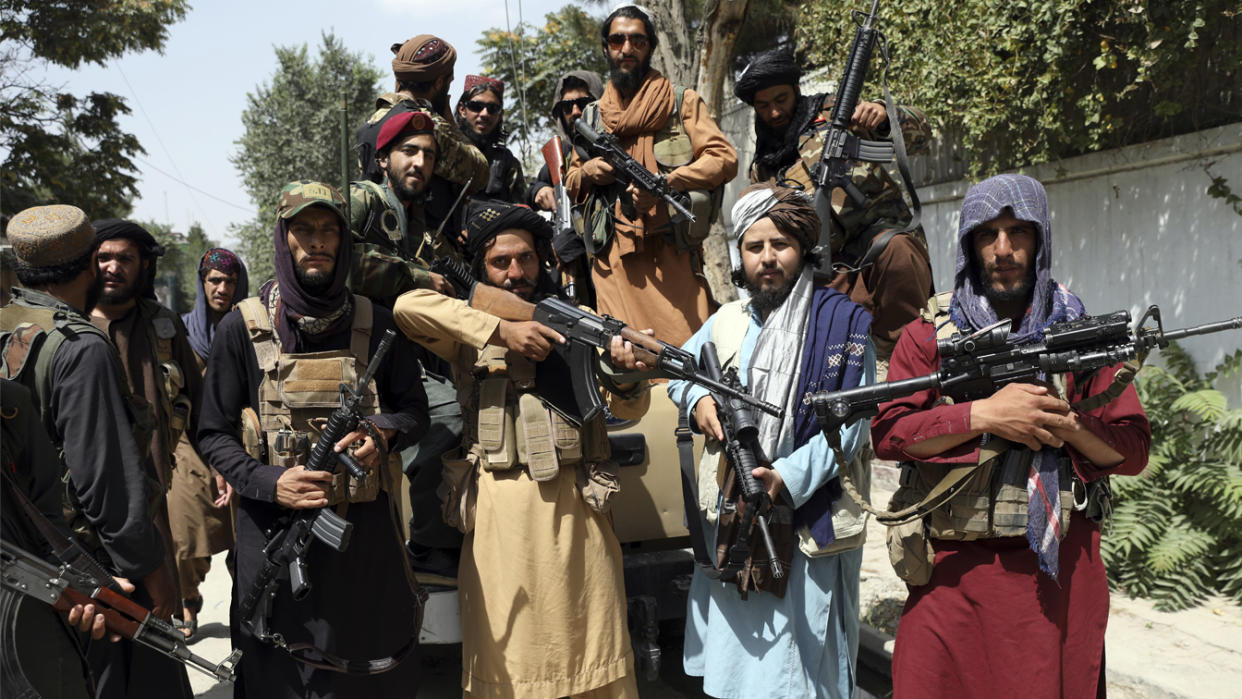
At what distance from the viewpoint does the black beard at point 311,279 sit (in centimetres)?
323

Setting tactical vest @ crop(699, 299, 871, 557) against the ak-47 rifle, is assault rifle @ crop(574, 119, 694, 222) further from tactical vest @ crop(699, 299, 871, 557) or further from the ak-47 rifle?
tactical vest @ crop(699, 299, 871, 557)

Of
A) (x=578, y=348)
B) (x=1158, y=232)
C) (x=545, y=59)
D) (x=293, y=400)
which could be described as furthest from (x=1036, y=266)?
(x=545, y=59)

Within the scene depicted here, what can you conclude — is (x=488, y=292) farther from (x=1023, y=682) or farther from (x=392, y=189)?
(x=1023, y=682)

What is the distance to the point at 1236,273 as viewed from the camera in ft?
20.5

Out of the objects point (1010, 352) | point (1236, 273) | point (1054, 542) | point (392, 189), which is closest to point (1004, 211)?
point (1010, 352)

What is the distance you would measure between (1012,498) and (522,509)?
1625mm

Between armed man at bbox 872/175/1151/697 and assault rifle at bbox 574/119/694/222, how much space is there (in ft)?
7.48

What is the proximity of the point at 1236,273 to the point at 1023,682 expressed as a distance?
477cm

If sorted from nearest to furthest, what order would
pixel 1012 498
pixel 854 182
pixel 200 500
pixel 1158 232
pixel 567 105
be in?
pixel 1012 498
pixel 854 182
pixel 200 500
pixel 567 105
pixel 1158 232

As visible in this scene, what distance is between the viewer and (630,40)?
5047 mm

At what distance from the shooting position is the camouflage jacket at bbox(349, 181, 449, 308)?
4043 mm

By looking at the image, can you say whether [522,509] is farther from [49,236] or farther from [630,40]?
[630,40]

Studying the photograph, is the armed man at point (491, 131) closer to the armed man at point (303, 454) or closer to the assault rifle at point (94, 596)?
the armed man at point (303, 454)

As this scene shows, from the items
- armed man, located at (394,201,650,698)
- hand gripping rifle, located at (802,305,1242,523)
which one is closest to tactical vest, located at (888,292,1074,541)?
hand gripping rifle, located at (802,305,1242,523)
